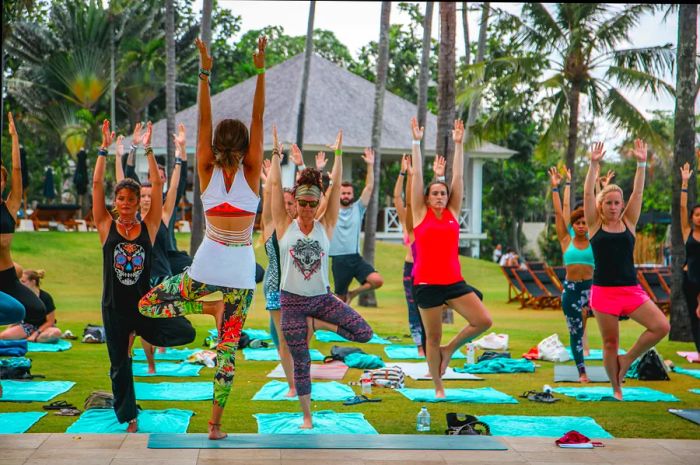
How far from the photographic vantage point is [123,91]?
27672 mm

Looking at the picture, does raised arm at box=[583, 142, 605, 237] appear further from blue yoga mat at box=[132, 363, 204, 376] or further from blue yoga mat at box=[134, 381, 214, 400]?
blue yoga mat at box=[132, 363, 204, 376]

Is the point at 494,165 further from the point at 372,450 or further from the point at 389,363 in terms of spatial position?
the point at 372,450

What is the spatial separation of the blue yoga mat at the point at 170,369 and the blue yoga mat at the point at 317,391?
1.08 m

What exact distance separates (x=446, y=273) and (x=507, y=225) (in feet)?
113

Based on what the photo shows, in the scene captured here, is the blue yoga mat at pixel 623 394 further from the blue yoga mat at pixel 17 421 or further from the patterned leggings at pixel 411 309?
the blue yoga mat at pixel 17 421

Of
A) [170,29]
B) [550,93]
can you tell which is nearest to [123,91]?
[170,29]

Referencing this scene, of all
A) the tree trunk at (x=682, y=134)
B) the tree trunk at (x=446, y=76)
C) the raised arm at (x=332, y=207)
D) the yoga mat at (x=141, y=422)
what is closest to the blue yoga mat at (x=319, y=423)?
the yoga mat at (x=141, y=422)

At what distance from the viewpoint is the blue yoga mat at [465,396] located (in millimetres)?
8273

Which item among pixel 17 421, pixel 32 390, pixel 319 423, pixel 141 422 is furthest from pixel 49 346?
pixel 319 423

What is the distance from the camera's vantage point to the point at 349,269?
1165 centimetres

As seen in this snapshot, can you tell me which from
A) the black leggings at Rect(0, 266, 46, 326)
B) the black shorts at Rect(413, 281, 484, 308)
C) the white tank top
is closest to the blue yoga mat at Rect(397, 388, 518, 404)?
the black shorts at Rect(413, 281, 484, 308)

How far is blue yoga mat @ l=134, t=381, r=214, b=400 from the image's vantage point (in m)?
8.09

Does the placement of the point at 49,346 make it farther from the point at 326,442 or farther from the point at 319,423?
the point at 326,442

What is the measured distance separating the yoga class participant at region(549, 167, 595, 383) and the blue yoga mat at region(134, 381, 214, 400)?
3736 mm
